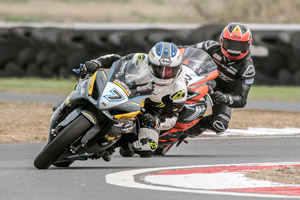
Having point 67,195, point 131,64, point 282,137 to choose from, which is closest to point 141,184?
point 67,195

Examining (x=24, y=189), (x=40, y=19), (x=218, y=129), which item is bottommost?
(x=40, y=19)

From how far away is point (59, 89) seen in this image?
853 inches

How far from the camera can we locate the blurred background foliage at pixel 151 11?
3859 centimetres

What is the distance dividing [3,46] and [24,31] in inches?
30.8

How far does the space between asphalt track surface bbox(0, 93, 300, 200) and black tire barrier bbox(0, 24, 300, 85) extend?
8.61 meters

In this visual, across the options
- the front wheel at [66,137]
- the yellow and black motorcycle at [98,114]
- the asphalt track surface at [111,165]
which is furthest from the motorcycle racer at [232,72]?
the front wheel at [66,137]

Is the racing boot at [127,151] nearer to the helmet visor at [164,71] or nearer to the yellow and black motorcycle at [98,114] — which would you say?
the yellow and black motorcycle at [98,114]

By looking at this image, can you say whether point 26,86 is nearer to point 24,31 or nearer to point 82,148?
point 24,31

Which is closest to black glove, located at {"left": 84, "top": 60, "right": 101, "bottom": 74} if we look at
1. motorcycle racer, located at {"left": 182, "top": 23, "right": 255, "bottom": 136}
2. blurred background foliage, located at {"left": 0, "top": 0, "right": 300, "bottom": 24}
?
motorcycle racer, located at {"left": 182, "top": 23, "right": 255, "bottom": 136}

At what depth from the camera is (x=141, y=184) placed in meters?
7.00

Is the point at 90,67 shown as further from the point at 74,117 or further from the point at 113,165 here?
the point at 113,165

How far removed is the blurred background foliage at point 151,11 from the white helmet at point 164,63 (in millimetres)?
27711

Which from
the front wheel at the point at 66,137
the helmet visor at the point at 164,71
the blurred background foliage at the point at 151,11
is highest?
the helmet visor at the point at 164,71

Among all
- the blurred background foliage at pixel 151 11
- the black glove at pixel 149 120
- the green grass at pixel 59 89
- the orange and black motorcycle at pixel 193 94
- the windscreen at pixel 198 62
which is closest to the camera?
the black glove at pixel 149 120
